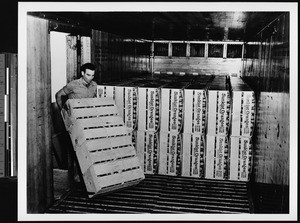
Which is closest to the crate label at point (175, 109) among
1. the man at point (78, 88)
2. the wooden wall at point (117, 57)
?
the man at point (78, 88)

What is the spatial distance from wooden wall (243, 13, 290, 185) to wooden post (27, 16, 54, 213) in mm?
3001

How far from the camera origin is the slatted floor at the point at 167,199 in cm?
588

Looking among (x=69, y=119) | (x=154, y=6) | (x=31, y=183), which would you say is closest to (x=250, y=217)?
(x=154, y=6)

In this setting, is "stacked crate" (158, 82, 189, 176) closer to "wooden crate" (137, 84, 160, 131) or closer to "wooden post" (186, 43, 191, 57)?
"wooden crate" (137, 84, 160, 131)

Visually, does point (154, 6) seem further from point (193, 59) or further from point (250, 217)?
point (193, 59)

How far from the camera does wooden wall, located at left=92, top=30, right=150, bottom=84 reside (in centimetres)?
821

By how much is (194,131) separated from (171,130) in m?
0.40

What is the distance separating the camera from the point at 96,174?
19.5ft

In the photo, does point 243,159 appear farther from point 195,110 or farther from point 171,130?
point 171,130

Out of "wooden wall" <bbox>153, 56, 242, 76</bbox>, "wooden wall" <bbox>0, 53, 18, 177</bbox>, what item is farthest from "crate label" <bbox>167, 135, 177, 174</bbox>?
"wooden wall" <bbox>153, 56, 242, 76</bbox>

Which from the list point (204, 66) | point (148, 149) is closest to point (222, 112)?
point (148, 149)

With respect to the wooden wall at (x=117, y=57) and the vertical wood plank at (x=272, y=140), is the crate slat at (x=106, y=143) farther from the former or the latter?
the vertical wood plank at (x=272, y=140)

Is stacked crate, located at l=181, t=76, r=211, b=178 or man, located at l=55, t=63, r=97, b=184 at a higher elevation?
man, located at l=55, t=63, r=97, b=184

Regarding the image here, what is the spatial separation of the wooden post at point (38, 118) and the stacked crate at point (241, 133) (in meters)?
3.06
